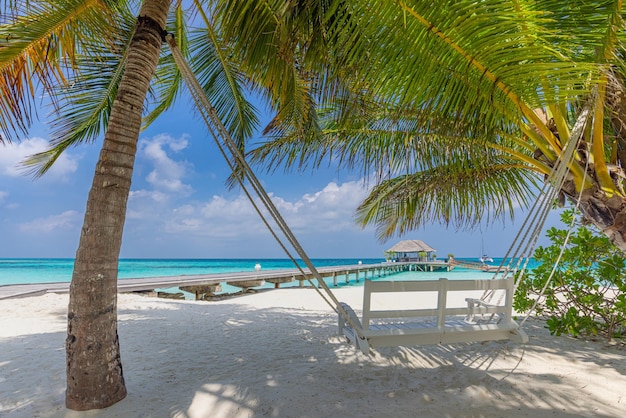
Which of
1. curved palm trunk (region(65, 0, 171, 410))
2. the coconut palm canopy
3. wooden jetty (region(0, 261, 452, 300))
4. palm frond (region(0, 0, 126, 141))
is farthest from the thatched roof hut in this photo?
palm frond (region(0, 0, 126, 141))

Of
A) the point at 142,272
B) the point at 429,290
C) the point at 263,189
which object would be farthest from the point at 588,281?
the point at 142,272

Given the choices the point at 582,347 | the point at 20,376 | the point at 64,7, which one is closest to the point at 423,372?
the point at 582,347

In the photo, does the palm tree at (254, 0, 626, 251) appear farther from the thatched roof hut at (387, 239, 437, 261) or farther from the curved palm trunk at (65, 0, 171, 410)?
the thatched roof hut at (387, 239, 437, 261)

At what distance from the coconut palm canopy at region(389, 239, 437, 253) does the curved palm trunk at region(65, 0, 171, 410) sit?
28.3 meters

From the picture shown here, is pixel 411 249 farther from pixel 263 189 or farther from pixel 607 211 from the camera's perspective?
pixel 263 189

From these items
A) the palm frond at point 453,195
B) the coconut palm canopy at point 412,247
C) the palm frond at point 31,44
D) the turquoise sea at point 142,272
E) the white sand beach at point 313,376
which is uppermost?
the palm frond at point 31,44

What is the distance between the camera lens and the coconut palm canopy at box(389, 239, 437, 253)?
28812 millimetres

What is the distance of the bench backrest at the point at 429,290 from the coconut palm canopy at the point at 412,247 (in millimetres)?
26760

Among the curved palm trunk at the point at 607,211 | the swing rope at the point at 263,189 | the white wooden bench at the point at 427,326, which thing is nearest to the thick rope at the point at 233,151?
the swing rope at the point at 263,189

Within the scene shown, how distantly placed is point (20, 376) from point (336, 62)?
3.65m

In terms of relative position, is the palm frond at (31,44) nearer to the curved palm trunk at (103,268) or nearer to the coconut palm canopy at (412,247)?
the curved palm trunk at (103,268)

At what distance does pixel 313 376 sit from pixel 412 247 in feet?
90.7

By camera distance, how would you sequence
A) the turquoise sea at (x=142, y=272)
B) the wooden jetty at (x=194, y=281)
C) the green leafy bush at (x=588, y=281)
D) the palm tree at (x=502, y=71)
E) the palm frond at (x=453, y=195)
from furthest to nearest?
the turquoise sea at (x=142, y=272) < the wooden jetty at (x=194, y=281) < the palm frond at (x=453, y=195) < the green leafy bush at (x=588, y=281) < the palm tree at (x=502, y=71)

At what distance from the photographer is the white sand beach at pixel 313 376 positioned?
234 cm
